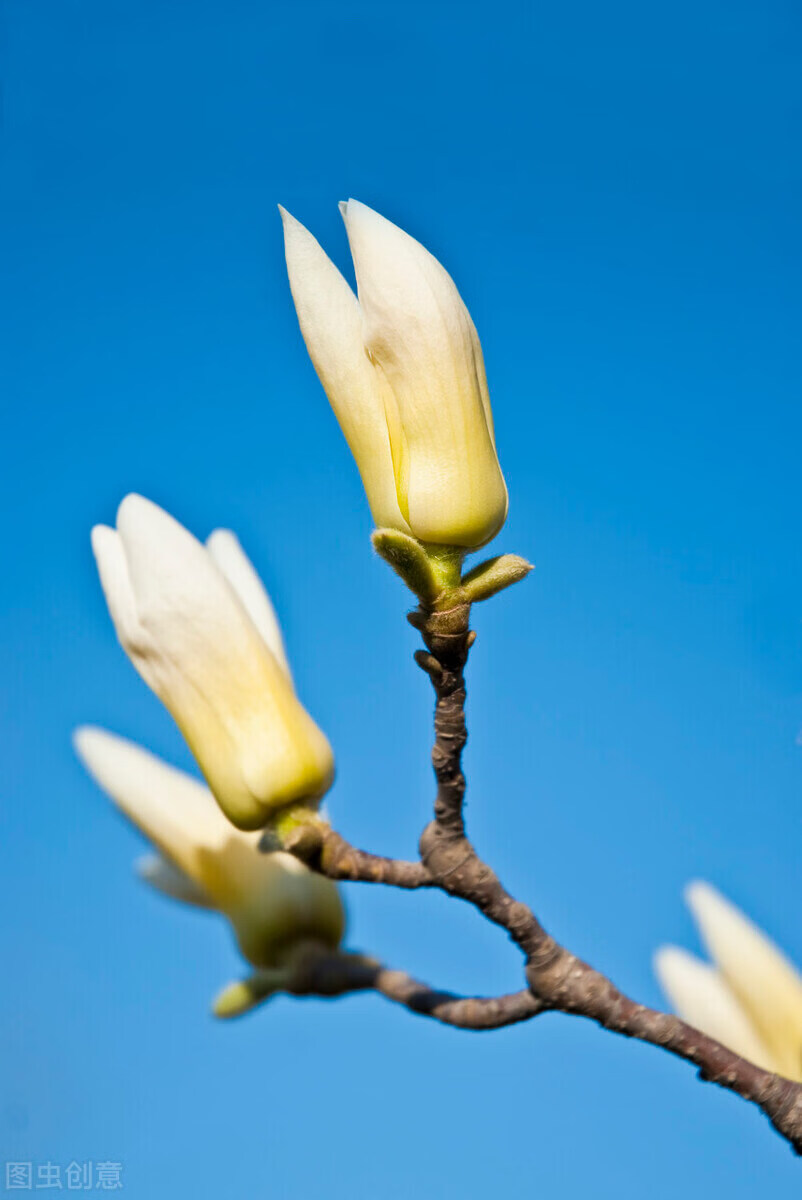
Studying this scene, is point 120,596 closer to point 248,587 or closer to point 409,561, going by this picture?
point 248,587

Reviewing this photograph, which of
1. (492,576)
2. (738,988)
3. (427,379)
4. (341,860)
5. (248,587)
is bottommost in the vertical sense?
(738,988)

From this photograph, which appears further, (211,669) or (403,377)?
(211,669)

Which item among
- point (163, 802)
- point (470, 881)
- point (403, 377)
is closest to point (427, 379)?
point (403, 377)

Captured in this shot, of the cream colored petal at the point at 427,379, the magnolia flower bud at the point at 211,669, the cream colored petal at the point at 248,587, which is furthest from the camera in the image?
the cream colored petal at the point at 248,587

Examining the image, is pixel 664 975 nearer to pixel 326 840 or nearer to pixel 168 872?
pixel 326 840

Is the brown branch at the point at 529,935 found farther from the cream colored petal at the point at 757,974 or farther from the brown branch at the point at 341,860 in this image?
the cream colored petal at the point at 757,974

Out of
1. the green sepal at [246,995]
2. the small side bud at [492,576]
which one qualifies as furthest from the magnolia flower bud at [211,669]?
the green sepal at [246,995]

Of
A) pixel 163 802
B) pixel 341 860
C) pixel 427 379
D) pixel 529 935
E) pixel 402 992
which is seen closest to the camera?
pixel 427 379
